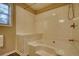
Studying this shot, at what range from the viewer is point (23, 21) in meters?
1.10

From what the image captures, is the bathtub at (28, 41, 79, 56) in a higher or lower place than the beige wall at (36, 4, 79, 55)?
lower

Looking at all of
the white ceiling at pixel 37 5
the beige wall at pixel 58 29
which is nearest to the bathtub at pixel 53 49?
the beige wall at pixel 58 29

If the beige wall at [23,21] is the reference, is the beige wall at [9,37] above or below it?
below

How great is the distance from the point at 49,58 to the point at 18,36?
13.9 inches

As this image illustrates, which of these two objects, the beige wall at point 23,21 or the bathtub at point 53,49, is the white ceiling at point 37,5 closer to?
the beige wall at point 23,21

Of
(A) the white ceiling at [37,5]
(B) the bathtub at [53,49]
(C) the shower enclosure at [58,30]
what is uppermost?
(A) the white ceiling at [37,5]

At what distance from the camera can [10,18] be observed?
108cm

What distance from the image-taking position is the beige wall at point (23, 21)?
1.09 m

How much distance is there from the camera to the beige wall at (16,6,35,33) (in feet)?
3.58

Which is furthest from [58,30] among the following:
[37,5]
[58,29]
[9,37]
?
Answer: [9,37]

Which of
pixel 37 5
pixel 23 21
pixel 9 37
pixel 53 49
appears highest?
pixel 37 5

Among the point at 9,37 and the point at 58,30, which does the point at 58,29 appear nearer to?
the point at 58,30

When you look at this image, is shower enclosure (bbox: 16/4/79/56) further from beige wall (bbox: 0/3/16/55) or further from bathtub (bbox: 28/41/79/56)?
beige wall (bbox: 0/3/16/55)

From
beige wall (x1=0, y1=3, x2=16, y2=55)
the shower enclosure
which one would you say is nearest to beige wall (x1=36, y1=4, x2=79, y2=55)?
the shower enclosure
